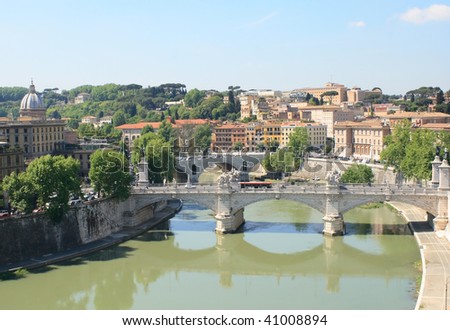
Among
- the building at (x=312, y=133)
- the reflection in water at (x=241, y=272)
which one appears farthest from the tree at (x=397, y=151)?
the building at (x=312, y=133)

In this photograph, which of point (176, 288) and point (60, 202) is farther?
point (60, 202)

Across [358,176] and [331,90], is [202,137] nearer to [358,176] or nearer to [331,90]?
[358,176]

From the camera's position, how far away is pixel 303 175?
58281mm

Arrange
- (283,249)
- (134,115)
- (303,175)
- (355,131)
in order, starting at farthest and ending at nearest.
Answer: (134,115) < (355,131) < (303,175) < (283,249)

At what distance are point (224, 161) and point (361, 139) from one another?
1396 cm

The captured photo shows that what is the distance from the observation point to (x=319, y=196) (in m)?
31.0

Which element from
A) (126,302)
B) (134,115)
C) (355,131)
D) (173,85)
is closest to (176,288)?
(126,302)

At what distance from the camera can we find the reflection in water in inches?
868

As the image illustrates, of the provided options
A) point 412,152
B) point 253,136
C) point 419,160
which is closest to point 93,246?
point 419,160

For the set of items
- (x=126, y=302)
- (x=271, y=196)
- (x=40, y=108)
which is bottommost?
(x=126, y=302)

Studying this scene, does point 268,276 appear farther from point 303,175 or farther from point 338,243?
point 303,175

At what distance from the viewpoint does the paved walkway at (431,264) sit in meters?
18.9

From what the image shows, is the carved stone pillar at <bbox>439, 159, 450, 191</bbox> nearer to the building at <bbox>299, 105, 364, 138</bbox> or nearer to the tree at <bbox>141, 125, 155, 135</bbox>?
the tree at <bbox>141, 125, 155, 135</bbox>

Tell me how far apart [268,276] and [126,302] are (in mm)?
5700
